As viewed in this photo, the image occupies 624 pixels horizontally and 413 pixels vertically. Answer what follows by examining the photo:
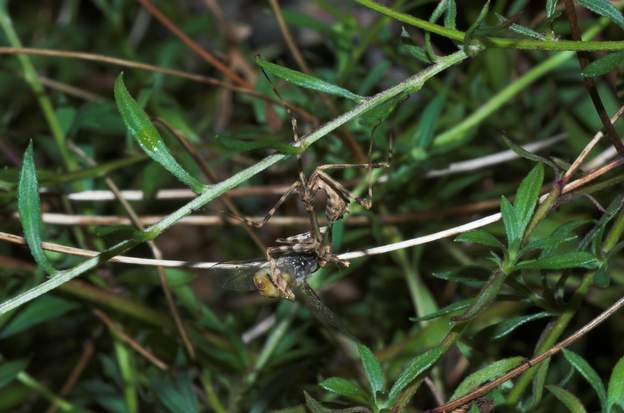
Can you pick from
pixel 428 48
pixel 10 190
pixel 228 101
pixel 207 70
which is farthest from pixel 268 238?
pixel 428 48

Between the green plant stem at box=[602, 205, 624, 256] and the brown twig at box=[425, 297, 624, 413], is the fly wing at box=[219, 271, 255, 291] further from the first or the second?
the green plant stem at box=[602, 205, 624, 256]

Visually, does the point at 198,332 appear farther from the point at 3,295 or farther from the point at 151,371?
the point at 3,295

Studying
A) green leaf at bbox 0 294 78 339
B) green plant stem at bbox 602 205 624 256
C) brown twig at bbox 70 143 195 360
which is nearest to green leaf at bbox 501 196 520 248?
green plant stem at bbox 602 205 624 256

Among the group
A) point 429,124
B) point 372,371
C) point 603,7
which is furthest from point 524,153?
point 429,124

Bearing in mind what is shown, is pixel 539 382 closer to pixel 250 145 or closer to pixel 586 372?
pixel 586 372

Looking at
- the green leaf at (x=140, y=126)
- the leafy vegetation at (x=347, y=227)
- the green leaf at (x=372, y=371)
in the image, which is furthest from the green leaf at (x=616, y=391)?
the green leaf at (x=140, y=126)
